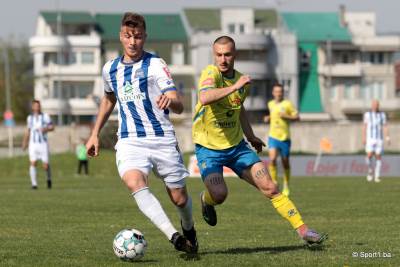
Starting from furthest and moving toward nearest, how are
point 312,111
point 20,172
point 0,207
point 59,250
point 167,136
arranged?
point 312,111 < point 20,172 < point 0,207 < point 59,250 < point 167,136

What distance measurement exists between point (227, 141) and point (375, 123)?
2003 centimetres

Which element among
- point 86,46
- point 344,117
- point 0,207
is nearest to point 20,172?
point 0,207

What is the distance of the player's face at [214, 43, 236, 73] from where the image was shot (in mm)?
11047

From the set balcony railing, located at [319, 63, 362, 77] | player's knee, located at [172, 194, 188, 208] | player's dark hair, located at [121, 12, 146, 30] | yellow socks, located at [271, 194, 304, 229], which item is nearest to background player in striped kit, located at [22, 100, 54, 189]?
yellow socks, located at [271, 194, 304, 229]

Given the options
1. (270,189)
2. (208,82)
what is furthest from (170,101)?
(270,189)

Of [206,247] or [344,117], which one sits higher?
[206,247]

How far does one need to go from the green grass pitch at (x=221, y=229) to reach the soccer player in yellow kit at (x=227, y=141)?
0.50 meters

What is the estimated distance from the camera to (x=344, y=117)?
10588cm

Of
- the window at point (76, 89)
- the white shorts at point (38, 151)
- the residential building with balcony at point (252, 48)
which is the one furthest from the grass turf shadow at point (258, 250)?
the window at point (76, 89)

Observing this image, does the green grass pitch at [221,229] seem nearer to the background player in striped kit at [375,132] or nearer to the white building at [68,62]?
the background player in striped kit at [375,132]

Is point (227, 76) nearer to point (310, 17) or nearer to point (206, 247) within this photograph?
point (206, 247)

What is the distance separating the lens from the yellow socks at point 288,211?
11.1 meters

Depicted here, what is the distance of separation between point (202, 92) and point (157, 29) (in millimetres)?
93621

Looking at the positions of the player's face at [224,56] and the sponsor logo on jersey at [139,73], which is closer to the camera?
the sponsor logo on jersey at [139,73]
